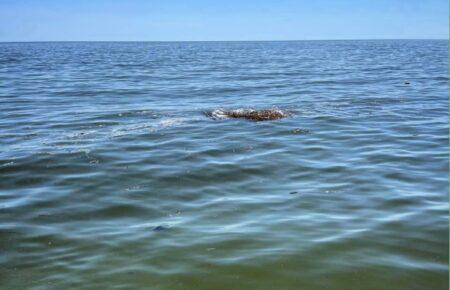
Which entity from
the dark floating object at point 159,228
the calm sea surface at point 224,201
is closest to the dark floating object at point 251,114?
the calm sea surface at point 224,201

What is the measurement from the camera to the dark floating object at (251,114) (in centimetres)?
1467

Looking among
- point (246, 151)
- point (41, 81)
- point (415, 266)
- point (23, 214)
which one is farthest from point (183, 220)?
point (41, 81)

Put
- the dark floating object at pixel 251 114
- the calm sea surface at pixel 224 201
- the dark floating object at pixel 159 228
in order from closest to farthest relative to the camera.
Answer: the calm sea surface at pixel 224 201 → the dark floating object at pixel 159 228 → the dark floating object at pixel 251 114

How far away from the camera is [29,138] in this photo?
12.1 m

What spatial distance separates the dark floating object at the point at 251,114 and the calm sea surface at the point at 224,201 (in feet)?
1.36

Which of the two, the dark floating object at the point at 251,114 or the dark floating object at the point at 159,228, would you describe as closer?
the dark floating object at the point at 159,228

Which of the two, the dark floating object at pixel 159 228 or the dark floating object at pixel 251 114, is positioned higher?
the dark floating object at pixel 251 114

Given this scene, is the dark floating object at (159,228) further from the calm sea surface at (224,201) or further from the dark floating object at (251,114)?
the dark floating object at (251,114)

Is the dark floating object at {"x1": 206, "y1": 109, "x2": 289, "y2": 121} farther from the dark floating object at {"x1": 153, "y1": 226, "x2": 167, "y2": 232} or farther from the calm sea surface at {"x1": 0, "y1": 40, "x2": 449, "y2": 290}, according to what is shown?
the dark floating object at {"x1": 153, "y1": 226, "x2": 167, "y2": 232}

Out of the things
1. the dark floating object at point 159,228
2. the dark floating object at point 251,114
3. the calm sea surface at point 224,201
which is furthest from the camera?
the dark floating object at point 251,114

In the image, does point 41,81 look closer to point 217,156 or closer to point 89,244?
point 217,156

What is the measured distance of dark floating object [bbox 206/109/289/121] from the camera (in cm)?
1467

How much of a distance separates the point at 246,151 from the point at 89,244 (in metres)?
5.14

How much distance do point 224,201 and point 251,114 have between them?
25.4 feet
